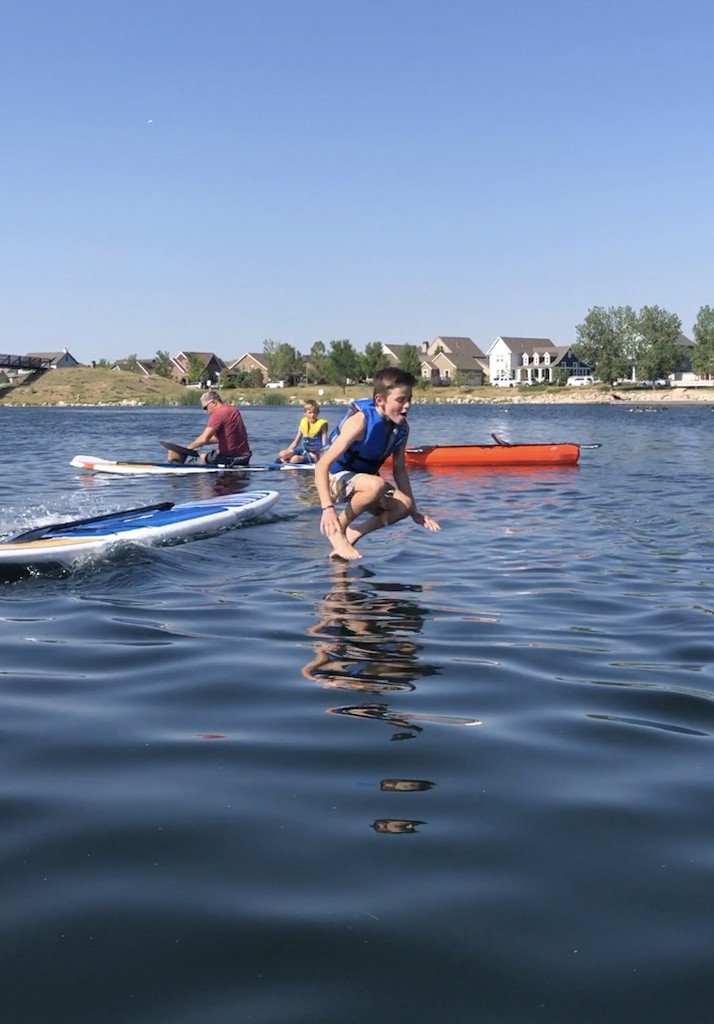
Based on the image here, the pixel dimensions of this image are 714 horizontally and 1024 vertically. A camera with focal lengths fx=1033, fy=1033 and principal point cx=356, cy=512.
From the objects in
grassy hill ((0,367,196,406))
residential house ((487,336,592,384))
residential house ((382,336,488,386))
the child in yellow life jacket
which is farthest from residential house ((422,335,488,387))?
the child in yellow life jacket

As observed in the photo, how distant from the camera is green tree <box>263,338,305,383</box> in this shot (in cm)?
14375

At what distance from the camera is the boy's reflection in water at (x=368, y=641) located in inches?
197

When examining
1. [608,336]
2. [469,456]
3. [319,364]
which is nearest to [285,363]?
[319,364]

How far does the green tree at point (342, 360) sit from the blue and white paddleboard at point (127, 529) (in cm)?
11837

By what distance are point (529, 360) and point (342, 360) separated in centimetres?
2987

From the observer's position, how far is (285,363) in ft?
472

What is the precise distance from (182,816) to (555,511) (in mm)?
11039

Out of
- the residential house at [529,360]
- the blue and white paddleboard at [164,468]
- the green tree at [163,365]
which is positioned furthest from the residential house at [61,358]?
the blue and white paddleboard at [164,468]

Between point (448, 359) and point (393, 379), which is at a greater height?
point (448, 359)

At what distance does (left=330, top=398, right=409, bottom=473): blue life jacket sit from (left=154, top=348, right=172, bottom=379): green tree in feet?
494

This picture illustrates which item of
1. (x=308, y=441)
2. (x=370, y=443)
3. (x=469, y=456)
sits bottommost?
(x=469, y=456)

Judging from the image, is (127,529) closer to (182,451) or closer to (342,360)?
(182,451)

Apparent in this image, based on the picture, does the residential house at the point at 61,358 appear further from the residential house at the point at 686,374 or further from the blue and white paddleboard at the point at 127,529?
the blue and white paddleboard at the point at 127,529

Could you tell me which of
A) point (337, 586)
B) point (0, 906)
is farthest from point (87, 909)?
point (337, 586)
